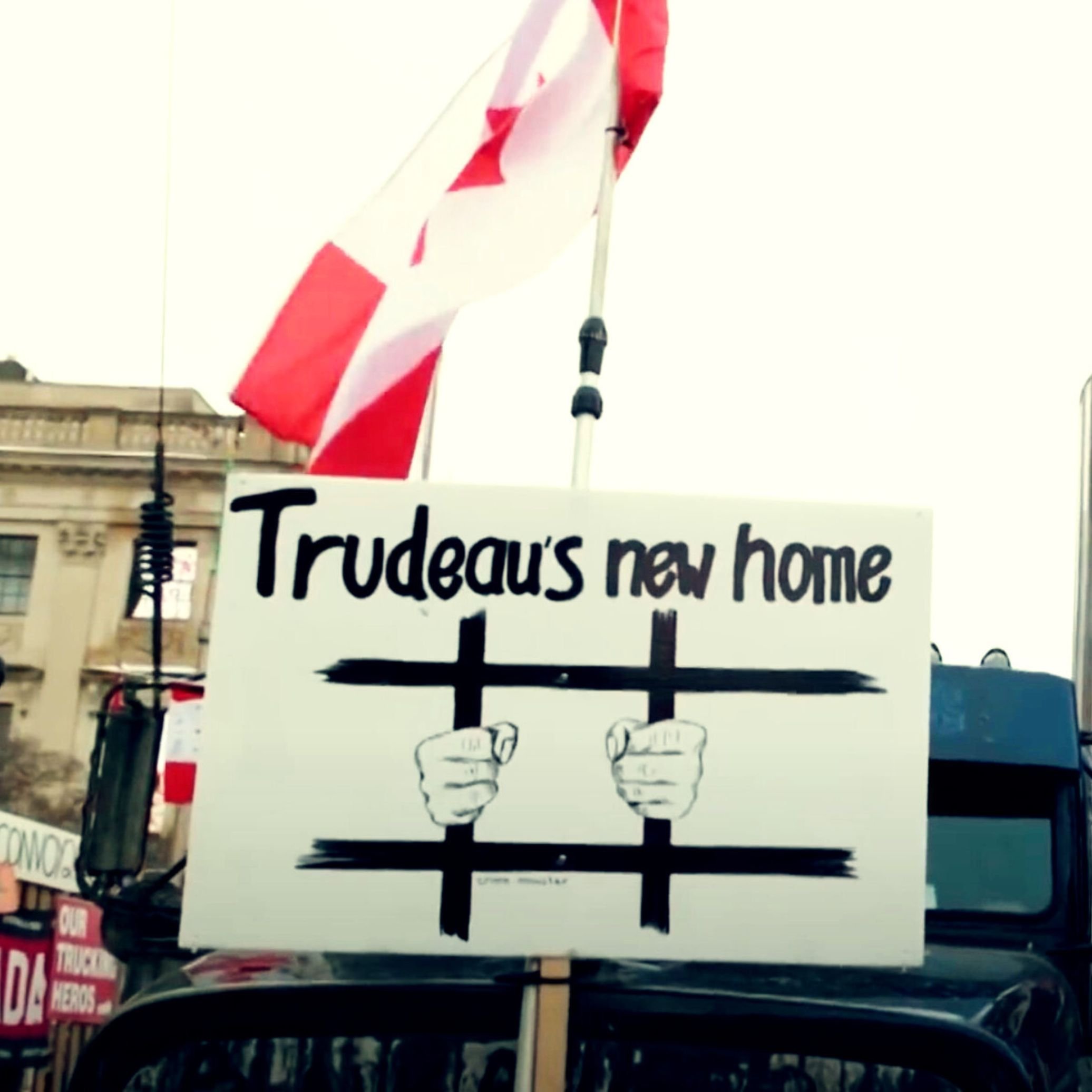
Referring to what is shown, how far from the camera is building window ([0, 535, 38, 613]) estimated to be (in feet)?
115

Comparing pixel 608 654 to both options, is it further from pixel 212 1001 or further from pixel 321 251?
pixel 321 251

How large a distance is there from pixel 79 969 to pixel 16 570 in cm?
2103

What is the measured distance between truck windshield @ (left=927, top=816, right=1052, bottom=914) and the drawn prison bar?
1.82 meters

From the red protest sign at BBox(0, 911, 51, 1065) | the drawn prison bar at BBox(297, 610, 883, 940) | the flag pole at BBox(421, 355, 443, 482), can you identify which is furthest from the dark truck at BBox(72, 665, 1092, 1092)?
the red protest sign at BBox(0, 911, 51, 1065)

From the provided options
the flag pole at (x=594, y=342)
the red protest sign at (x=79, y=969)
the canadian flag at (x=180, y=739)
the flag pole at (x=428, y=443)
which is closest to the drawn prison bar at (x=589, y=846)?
the flag pole at (x=594, y=342)

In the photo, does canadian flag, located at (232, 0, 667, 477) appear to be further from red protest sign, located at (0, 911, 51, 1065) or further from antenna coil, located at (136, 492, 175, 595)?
red protest sign, located at (0, 911, 51, 1065)

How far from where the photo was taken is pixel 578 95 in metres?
5.64

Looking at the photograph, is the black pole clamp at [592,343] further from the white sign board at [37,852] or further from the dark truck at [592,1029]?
the white sign board at [37,852]

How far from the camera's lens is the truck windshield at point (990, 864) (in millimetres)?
5113

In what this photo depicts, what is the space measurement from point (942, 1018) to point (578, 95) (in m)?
3.25

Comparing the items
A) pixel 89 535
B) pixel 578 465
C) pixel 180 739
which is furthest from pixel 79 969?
pixel 89 535

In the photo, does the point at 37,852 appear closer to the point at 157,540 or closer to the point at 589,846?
the point at 157,540

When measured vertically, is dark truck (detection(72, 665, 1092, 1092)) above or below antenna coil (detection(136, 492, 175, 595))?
below

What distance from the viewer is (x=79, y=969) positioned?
51.5 feet
